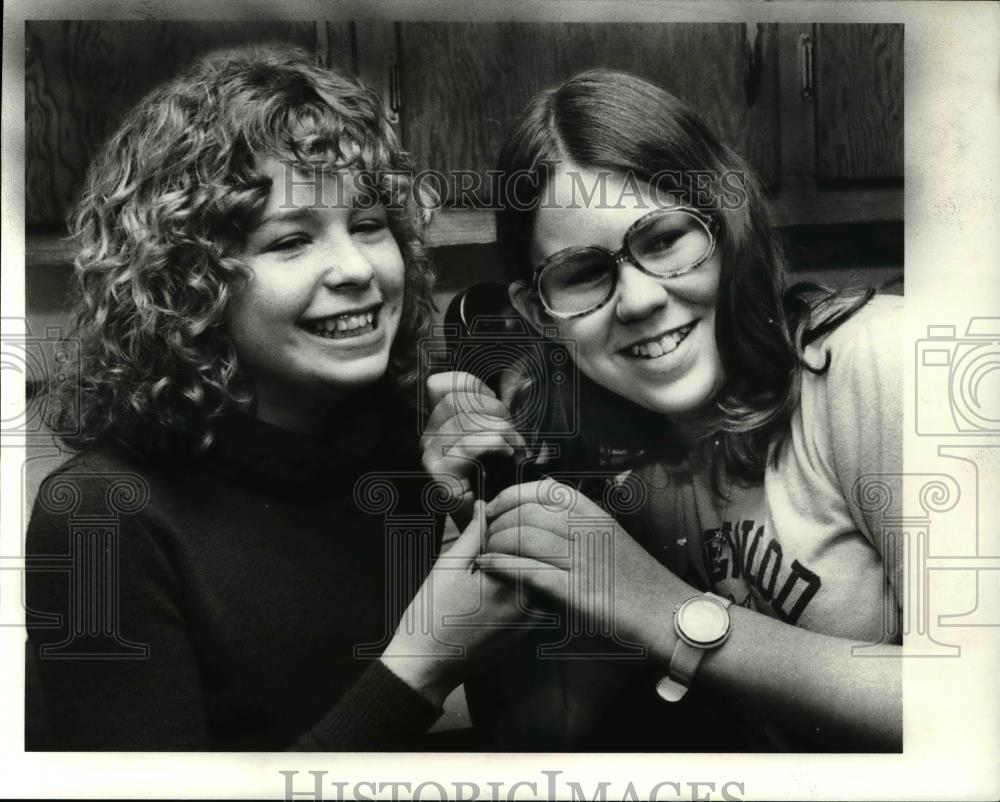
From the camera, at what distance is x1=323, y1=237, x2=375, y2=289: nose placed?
8.27 ft

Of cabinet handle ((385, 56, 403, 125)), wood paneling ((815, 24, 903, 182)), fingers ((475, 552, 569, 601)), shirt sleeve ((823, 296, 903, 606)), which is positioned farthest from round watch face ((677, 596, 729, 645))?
cabinet handle ((385, 56, 403, 125))

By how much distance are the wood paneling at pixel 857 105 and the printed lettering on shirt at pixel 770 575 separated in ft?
3.11

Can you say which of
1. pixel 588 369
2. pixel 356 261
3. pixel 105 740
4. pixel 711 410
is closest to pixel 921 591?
pixel 711 410

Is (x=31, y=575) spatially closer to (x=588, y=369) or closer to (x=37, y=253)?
(x=37, y=253)

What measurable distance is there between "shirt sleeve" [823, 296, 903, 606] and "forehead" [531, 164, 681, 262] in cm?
57

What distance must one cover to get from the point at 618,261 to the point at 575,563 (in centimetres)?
73

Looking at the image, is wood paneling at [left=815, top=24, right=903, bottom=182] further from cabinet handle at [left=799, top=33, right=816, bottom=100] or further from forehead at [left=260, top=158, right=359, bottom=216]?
forehead at [left=260, top=158, right=359, bottom=216]

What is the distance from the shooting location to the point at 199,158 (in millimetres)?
2516

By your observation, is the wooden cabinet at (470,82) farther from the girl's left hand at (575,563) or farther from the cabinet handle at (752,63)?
the girl's left hand at (575,563)

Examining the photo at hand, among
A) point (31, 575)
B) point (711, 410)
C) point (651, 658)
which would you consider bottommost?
point (651, 658)

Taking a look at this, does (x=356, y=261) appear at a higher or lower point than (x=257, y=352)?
higher

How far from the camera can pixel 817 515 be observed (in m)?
2.58

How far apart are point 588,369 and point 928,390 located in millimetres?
849
